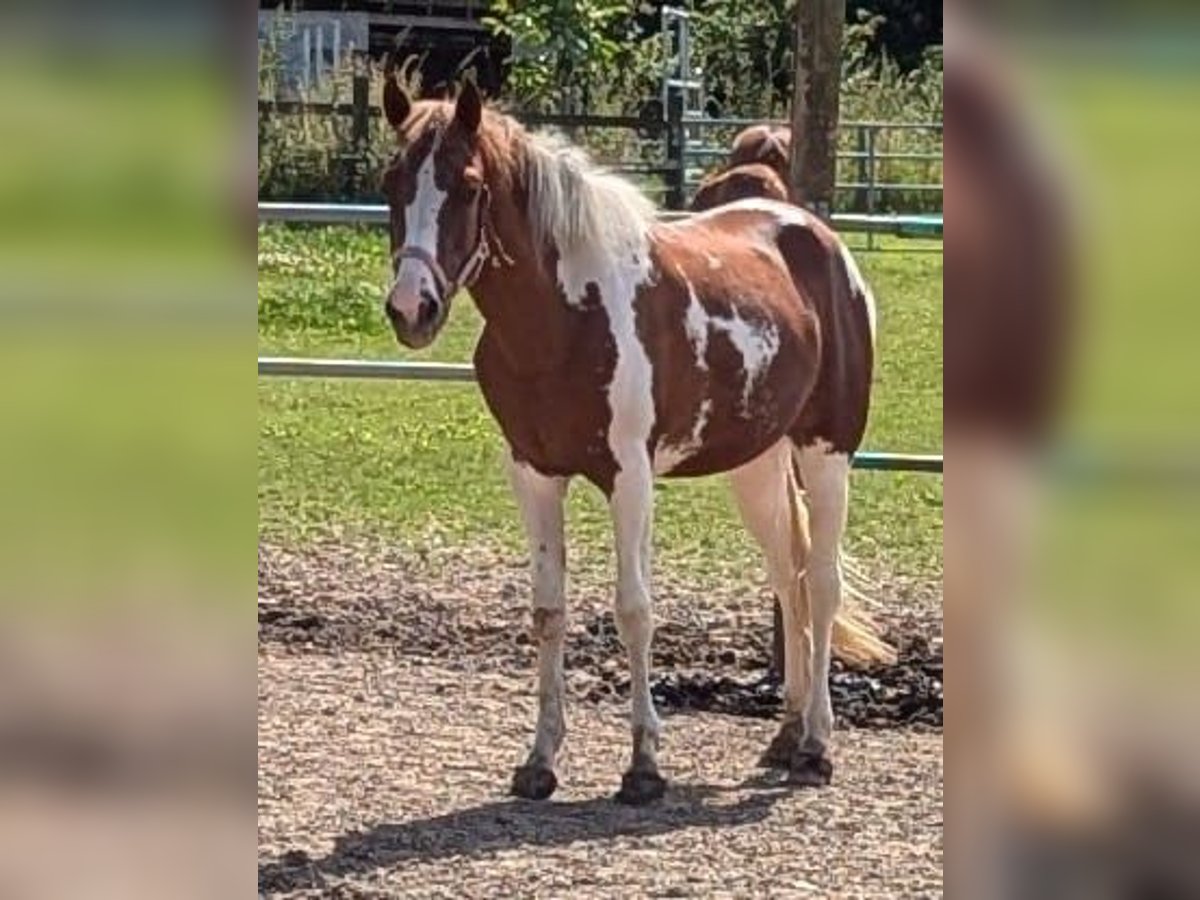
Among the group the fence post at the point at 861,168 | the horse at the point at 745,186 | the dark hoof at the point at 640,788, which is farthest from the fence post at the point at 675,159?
the dark hoof at the point at 640,788

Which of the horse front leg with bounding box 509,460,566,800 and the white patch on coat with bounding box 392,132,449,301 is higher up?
the white patch on coat with bounding box 392,132,449,301

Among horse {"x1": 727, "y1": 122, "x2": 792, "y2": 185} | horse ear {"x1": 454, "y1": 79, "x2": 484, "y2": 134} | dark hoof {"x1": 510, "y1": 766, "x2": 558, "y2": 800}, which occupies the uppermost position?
horse ear {"x1": 454, "y1": 79, "x2": 484, "y2": 134}

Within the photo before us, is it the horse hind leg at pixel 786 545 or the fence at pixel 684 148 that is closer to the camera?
the horse hind leg at pixel 786 545

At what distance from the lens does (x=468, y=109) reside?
3.99 m

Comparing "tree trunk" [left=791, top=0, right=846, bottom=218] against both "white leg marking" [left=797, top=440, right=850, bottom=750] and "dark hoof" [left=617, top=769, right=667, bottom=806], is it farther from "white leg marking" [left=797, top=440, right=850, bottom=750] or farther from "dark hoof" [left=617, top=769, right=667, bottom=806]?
"dark hoof" [left=617, top=769, right=667, bottom=806]

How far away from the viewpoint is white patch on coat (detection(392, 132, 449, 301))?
12.8ft

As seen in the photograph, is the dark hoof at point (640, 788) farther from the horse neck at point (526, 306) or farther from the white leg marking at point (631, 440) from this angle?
the horse neck at point (526, 306)

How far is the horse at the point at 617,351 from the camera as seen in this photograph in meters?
4.00

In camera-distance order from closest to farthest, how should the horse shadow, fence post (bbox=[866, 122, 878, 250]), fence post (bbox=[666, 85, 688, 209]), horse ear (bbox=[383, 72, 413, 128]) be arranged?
the horse shadow
horse ear (bbox=[383, 72, 413, 128])
fence post (bbox=[866, 122, 878, 250])
fence post (bbox=[666, 85, 688, 209])

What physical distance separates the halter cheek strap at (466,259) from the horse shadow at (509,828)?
1.12m

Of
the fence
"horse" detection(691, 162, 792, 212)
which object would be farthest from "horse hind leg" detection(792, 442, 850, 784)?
the fence
